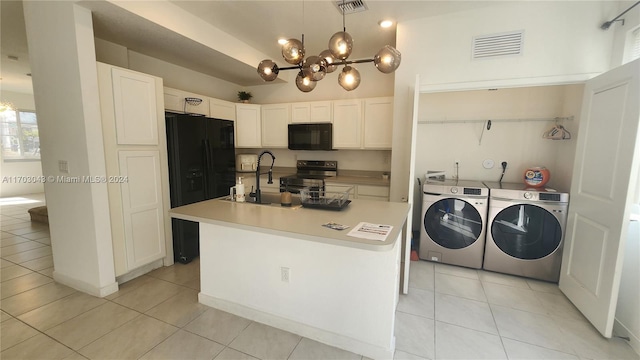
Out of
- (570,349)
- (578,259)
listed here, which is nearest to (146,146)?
(570,349)

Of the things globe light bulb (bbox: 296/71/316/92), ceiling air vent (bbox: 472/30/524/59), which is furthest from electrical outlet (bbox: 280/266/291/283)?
ceiling air vent (bbox: 472/30/524/59)

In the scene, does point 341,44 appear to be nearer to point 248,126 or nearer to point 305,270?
point 305,270

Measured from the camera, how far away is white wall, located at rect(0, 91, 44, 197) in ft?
21.5

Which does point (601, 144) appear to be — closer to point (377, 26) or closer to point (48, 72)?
point (377, 26)

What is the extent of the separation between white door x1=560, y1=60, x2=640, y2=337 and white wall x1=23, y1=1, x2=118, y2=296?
412cm

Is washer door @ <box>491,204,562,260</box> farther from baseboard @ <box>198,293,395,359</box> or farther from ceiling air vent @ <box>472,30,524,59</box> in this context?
baseboard @ <box>198,293,395,359</box>

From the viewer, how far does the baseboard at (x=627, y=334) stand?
175cm

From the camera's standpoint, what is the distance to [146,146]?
2.67 metres

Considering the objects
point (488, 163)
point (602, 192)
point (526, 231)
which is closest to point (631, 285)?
point (602, 192)

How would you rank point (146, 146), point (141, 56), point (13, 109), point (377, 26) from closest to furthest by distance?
point (146, 146) → point (377, 26) → point (141, 56) → point (13, 109)

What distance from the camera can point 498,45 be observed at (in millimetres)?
2539

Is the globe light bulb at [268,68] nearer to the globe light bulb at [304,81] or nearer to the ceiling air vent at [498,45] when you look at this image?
the globe light bulb at [304,81]

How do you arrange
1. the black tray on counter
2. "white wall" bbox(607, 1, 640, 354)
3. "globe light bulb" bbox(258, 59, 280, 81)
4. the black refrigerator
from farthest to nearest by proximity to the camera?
the black refrigerator < the black tray on counter < "globe light bulb" bbox(258, 59, 280, 81) < "white wall" bbox(607, 1, 640, 354)

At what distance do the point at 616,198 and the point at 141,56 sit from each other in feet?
16.3
